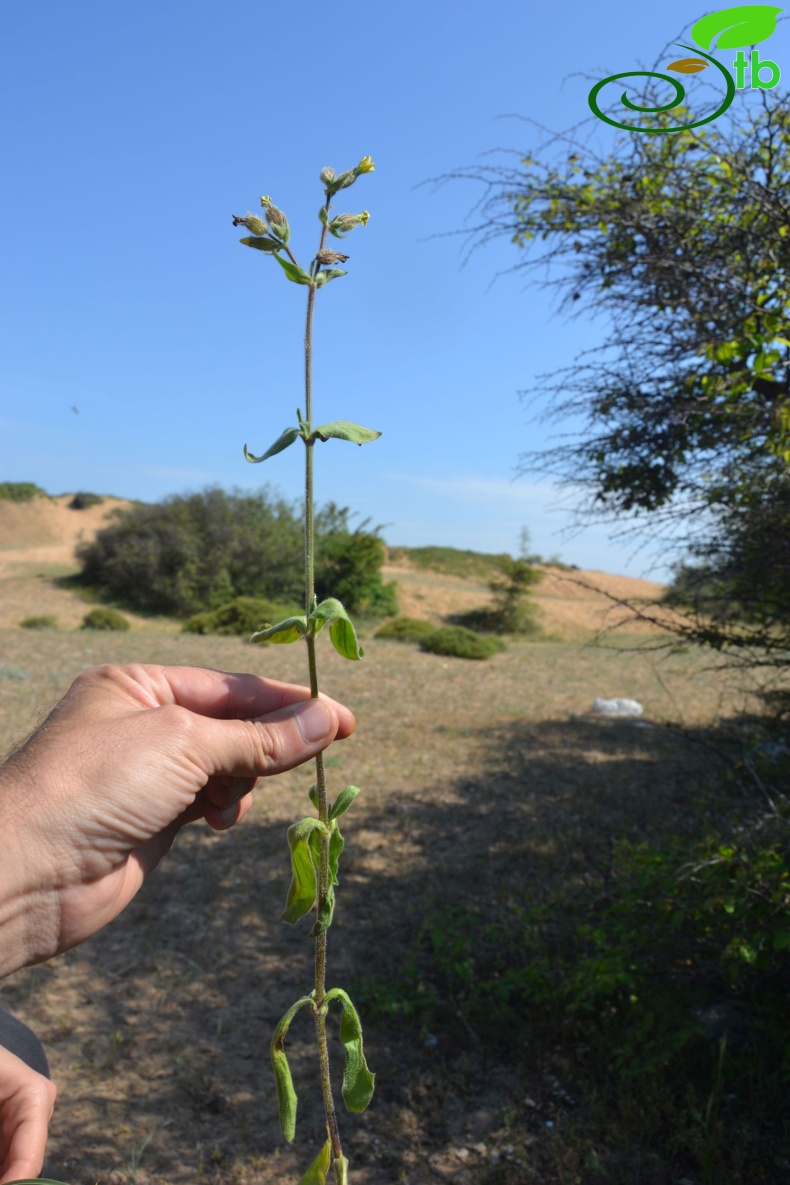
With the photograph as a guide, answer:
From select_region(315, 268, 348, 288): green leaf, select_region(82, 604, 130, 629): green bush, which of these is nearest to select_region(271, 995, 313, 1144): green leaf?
select_region(315, 268, 348, 288): green leaf

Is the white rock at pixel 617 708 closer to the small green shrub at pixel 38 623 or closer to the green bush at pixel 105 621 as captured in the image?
the green bush at pixel 105 621

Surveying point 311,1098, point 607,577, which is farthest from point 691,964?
point 607,577

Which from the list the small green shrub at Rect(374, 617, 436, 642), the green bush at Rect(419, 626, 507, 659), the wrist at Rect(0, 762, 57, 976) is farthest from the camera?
the small green shrub at Rect(374, 617, 436, 642)

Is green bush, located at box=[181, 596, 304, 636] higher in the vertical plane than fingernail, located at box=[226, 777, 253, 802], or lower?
A: lower

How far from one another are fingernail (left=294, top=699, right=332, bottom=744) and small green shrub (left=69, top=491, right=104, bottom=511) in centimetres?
4480

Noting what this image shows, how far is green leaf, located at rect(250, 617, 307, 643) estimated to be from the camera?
0.78 meters

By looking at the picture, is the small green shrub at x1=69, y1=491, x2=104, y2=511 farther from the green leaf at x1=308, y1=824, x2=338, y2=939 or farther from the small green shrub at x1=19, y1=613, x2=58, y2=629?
the green leaf at x1=308, y1=824, x2=338, y2=939

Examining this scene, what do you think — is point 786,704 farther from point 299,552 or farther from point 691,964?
point 299,552

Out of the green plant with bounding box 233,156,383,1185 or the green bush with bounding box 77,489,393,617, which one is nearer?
the green plant with bounding box 233,156,383,1185

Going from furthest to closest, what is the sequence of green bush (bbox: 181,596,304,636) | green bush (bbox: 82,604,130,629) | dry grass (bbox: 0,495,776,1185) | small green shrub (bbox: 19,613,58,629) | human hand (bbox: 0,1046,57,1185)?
green bush (bbox: 82,604,130,629)
small green shrub (bbox: 19,613,58,629)
green bush (bbox: 181,596,304,636)
dry grass (bbox: 0,495,776,1185)
human hand (bbox: 0,1046,57,1185)

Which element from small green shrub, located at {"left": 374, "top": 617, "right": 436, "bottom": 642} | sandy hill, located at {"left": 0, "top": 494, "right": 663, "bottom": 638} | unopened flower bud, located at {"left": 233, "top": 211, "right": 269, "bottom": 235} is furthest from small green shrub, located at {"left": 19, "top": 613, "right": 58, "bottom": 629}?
unopened flower bud, located at {"left": 233, "top": 211, "right": 269, "bottom": 235}

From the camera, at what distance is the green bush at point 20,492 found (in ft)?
136

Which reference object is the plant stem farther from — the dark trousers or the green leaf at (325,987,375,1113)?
the dark trousers

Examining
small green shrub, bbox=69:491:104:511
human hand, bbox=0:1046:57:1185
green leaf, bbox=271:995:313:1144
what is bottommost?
human hand, bbox=0:1046:57:1185
